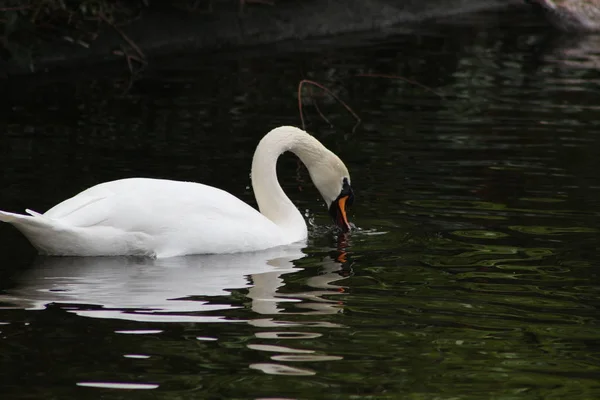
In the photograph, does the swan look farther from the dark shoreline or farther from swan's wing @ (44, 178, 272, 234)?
the dark shoreline

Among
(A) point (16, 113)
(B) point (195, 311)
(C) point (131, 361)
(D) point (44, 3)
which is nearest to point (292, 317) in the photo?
(B) point (195, 311)

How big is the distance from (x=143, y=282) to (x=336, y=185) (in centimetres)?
213

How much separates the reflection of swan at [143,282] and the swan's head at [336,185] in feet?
2.18

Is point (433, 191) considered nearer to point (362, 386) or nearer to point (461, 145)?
point (461, 145)

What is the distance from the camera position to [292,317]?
677 cm

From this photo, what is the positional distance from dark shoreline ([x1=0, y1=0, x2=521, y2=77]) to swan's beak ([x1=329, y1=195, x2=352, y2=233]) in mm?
6704

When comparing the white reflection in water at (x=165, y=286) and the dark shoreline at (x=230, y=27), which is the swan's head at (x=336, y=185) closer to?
the white reflection in water at (x=165, y=286)

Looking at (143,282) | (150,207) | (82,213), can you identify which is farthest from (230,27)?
(143,282)

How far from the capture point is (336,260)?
8.34 metres

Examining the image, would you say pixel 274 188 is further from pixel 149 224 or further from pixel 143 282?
pixel 143 282

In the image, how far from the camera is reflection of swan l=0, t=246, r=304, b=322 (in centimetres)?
687

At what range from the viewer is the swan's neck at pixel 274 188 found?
8.91 metres

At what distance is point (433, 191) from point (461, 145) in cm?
208

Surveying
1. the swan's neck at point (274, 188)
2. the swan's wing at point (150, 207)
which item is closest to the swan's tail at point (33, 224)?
the swan's wing at point (150, 207)
